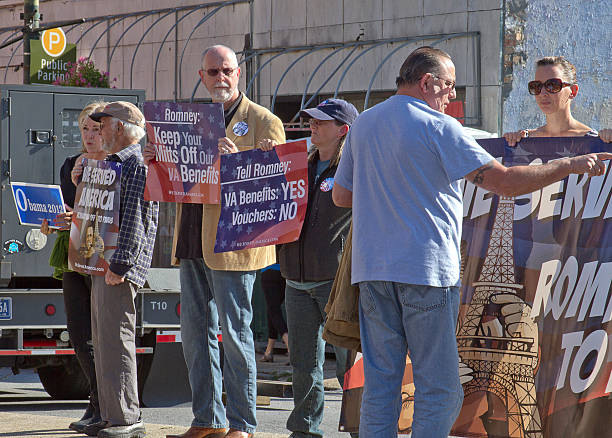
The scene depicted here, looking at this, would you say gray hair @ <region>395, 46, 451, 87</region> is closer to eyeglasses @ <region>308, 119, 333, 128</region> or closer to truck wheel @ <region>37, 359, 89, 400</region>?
eyeglasses @ <region>308, 119, 333, 128</region>

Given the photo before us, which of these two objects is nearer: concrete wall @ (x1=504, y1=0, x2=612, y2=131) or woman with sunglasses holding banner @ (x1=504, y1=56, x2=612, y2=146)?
woman with sunglasses holding banner @ (x1=504, y1=56, x2=612, y2=146)

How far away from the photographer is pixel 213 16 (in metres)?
19.8

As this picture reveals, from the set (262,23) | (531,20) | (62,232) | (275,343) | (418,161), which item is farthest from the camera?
(262,23)

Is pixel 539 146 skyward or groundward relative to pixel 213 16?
groundward

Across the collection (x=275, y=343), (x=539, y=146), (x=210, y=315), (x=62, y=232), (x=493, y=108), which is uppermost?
(x=493, y=108)

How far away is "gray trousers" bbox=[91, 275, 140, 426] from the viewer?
22.8 ft

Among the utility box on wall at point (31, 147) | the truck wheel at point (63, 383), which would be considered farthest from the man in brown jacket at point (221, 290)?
the truck wheel at point (63, 383)

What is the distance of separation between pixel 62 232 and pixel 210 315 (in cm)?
163

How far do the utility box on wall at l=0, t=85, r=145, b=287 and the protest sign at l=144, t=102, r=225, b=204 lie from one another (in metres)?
3.29

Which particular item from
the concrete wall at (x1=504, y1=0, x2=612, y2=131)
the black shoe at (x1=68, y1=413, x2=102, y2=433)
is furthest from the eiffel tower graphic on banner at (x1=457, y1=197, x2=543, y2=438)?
the concrete wall at (x1=504, y1=0, x2=612, y2=131)

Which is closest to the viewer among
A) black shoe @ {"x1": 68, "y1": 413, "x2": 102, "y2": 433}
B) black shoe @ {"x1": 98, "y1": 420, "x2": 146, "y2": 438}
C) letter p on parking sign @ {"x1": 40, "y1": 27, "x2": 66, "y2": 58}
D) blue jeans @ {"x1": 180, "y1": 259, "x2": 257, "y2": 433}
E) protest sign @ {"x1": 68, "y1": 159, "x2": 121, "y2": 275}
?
blue jeans @ {"x1": 180, "y1": 259, "x2": 257, "y2": 433}

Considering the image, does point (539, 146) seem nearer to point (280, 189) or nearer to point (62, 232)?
point (280, 189)

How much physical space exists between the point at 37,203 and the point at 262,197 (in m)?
2.91

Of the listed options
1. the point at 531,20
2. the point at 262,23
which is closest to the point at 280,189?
the point at 531,20
